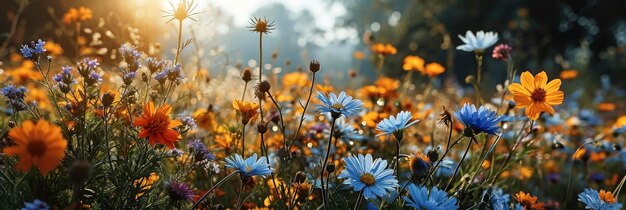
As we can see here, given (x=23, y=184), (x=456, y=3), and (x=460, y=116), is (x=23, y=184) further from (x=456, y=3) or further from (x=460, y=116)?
(x=456, y=3)

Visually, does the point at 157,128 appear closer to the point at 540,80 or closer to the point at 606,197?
the point at 540,80

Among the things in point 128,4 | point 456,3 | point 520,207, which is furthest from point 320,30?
point 520,207

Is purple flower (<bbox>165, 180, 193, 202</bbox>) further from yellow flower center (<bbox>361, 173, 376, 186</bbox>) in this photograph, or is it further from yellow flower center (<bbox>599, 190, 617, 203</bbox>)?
yellow flower center (<bbox>599, 190, 617, 203</bbox>)

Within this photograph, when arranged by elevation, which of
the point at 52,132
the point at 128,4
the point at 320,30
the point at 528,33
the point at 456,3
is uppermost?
the point at 320,30

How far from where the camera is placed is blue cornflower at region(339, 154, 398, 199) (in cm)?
114

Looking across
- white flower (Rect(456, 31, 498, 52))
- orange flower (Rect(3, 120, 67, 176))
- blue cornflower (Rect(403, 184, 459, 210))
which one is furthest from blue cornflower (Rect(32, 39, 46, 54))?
white flower (Rect(456, 31, 498, 52))

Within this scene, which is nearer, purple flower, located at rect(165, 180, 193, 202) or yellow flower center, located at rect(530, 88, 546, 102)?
purple flower, located at rect(165, 180, 193, 202)

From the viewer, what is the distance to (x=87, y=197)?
128cm

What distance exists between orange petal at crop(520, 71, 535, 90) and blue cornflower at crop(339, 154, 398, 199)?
1.47 feet

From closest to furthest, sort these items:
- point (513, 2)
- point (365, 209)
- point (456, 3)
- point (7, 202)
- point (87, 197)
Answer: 1. point (7, 202)
2. point (87, 197)
3. point (365, 209)
4. point (513, 2)
5. point (456, 3)

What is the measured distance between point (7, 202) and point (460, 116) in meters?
1.02

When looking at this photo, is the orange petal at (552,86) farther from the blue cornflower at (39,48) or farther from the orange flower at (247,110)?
the blue cornflower at (39,48)

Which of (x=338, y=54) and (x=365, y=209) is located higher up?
(x=338, y=54)

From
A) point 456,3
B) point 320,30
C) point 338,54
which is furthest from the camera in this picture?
point 338,54
